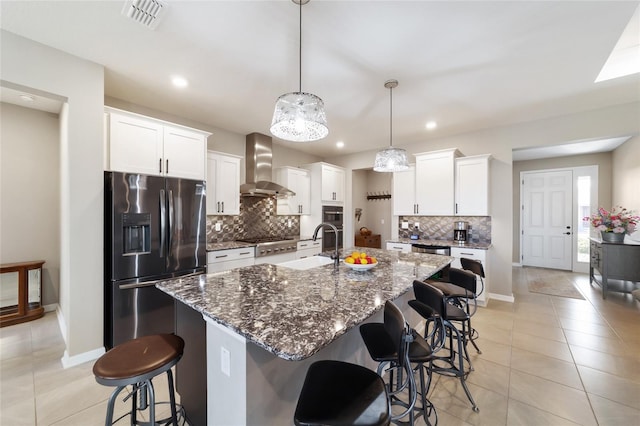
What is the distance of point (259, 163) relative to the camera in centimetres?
457

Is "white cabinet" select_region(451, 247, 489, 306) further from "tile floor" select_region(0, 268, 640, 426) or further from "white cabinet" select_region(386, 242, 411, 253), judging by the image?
"white cabinet" select_region(386, 242, 411, 253)

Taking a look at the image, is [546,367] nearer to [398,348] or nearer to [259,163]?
[398,348]

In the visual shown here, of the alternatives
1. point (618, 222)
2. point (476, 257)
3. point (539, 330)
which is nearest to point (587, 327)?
point (539, 330)

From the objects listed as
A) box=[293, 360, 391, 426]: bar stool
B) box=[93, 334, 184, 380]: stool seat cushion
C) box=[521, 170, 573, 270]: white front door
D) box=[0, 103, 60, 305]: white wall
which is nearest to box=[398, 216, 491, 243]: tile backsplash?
box=[521, 170, 573, 270]: white front door

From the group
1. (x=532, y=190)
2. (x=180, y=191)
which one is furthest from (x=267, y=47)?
(x=532, y=190)

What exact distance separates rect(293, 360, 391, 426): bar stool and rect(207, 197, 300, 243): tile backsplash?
3480 millimetres

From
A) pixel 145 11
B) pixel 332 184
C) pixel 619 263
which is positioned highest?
pixel 145 11

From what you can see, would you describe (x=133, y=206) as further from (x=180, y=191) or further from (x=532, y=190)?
(x=532, y=190)

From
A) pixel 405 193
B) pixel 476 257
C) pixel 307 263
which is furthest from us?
pixel 405 193

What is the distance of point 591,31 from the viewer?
2033 millimetres

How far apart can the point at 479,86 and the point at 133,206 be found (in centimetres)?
403

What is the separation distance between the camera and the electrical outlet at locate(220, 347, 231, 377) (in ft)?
3.95

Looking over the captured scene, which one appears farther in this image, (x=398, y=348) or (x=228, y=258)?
(x=228, y=258)

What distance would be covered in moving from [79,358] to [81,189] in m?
1.60
